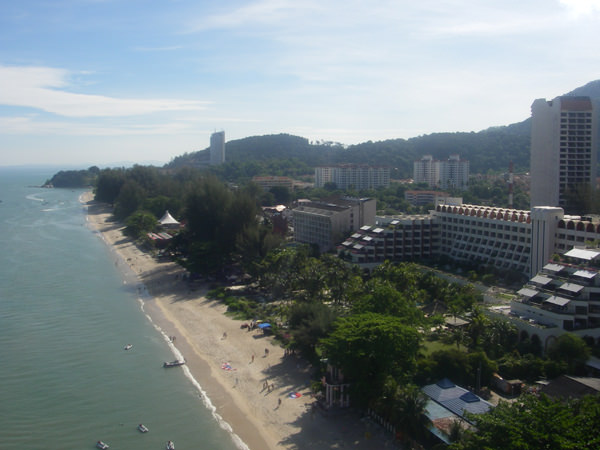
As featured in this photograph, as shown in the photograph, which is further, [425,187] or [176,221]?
[425,187]

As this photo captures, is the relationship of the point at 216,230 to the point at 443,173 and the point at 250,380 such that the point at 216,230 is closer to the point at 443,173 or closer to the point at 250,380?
the point at 250,380

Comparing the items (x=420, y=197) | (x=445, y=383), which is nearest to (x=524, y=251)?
(x=445, y=383)

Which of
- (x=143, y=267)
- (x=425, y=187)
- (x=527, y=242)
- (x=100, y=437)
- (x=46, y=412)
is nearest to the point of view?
(x=100, y=437)

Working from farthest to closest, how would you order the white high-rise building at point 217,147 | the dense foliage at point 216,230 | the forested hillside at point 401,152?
the white high-rise building at point 217,147 < the forested hillside at point 401,152 < the dense foliage at point 216,230

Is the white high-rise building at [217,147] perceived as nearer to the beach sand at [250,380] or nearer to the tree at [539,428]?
the beach sand at [250,380]

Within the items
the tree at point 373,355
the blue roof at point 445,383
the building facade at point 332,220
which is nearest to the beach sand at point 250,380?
the tree at point 373,355

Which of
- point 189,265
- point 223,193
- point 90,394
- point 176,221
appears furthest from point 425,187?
point 90,394

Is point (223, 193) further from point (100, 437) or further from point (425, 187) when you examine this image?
point (425, 187)
